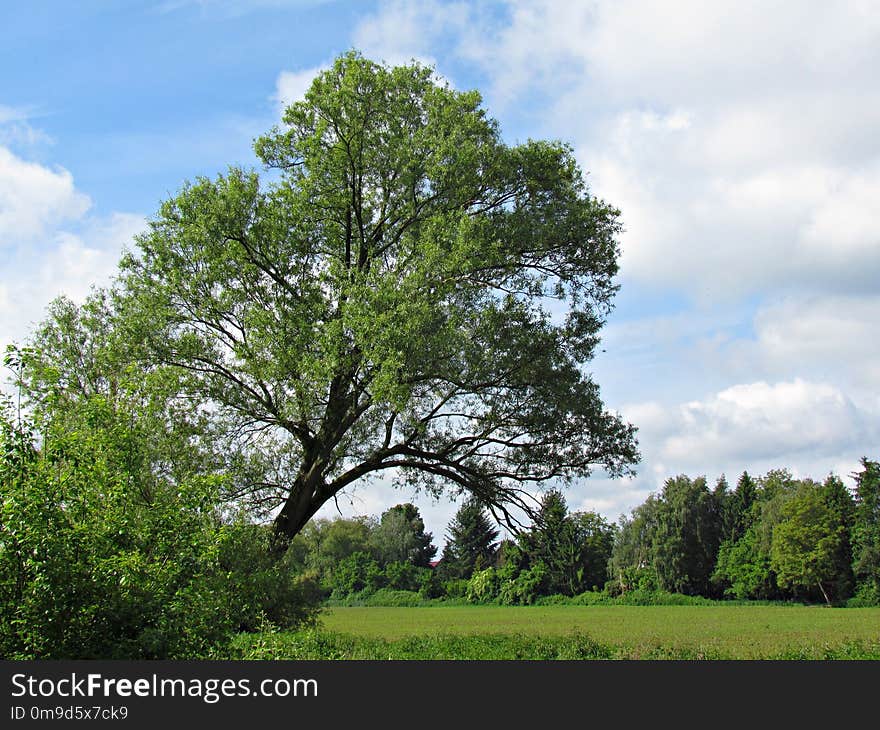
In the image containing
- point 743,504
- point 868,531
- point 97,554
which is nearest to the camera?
point 97,554

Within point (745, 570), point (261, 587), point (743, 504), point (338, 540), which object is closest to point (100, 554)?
point (261, 587)

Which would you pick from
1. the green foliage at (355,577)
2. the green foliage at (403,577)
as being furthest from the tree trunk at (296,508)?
the green foliage at (355,577)

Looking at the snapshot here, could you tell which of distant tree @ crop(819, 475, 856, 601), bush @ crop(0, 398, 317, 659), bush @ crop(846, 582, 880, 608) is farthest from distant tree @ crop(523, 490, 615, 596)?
distant tree @ crop(819, 475, 856, 601)

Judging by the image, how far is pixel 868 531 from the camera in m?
70.2

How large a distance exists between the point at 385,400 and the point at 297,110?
9855 millimetres

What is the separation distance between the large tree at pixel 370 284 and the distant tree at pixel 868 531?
59.1 m

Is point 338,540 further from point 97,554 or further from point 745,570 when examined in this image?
point 97,554

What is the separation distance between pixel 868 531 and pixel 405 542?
51354 millimetres

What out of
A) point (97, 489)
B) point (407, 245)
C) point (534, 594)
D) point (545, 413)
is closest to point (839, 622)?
point (534, 594)

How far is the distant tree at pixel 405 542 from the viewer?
318 ft

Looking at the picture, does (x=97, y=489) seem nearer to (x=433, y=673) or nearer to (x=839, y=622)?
(x=433, y=673)

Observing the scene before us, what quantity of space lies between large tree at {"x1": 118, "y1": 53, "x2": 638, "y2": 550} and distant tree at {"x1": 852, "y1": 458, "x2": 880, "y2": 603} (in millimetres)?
59059

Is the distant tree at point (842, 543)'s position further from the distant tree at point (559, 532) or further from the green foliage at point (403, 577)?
the distant tree at point (559, 532)

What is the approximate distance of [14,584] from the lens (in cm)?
919
